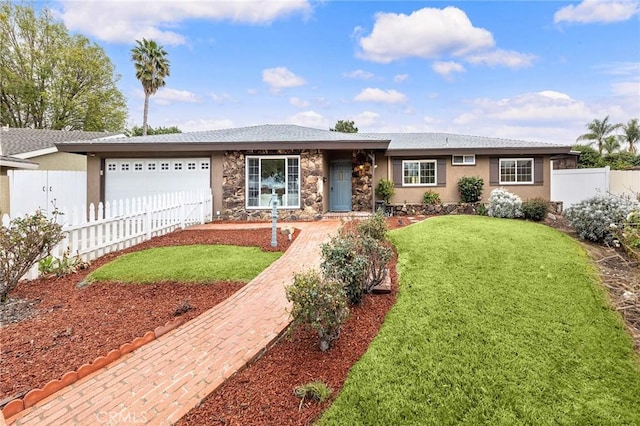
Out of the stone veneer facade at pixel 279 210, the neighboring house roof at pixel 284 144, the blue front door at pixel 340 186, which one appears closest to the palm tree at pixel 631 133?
the neighboring house roof at pixel 284 144

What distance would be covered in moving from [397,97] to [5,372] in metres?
22.9

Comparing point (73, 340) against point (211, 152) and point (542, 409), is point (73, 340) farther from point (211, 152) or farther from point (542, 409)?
point (211, 152)

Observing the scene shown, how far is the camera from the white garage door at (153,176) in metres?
12.6

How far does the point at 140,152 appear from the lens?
1252cm

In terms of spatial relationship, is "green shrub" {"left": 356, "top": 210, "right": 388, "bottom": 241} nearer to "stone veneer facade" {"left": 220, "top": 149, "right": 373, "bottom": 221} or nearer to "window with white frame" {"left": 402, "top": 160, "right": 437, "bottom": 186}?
"stone veneer facade" {"left": 220, "top": 149, "right": 373, "bottom": 221}

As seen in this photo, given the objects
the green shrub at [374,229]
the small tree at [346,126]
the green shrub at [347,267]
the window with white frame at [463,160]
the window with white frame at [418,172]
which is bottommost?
the green shrub at [347,267]

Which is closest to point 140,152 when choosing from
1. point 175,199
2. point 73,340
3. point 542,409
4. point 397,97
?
point 175,199

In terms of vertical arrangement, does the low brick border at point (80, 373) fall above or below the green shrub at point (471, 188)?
below

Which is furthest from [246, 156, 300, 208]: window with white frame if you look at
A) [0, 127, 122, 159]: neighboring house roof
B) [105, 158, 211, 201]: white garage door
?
[0, 127, 122, 159]: neighboring house roof

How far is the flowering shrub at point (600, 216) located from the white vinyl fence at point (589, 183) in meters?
2.89

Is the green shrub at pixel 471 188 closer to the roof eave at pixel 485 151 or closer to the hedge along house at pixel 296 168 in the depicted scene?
the hedge along house at pixel 296 168

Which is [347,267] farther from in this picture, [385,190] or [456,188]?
[456,188]

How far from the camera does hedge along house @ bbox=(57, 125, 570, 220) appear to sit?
11875 millimetres

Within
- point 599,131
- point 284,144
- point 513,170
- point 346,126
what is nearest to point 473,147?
point 513,170
